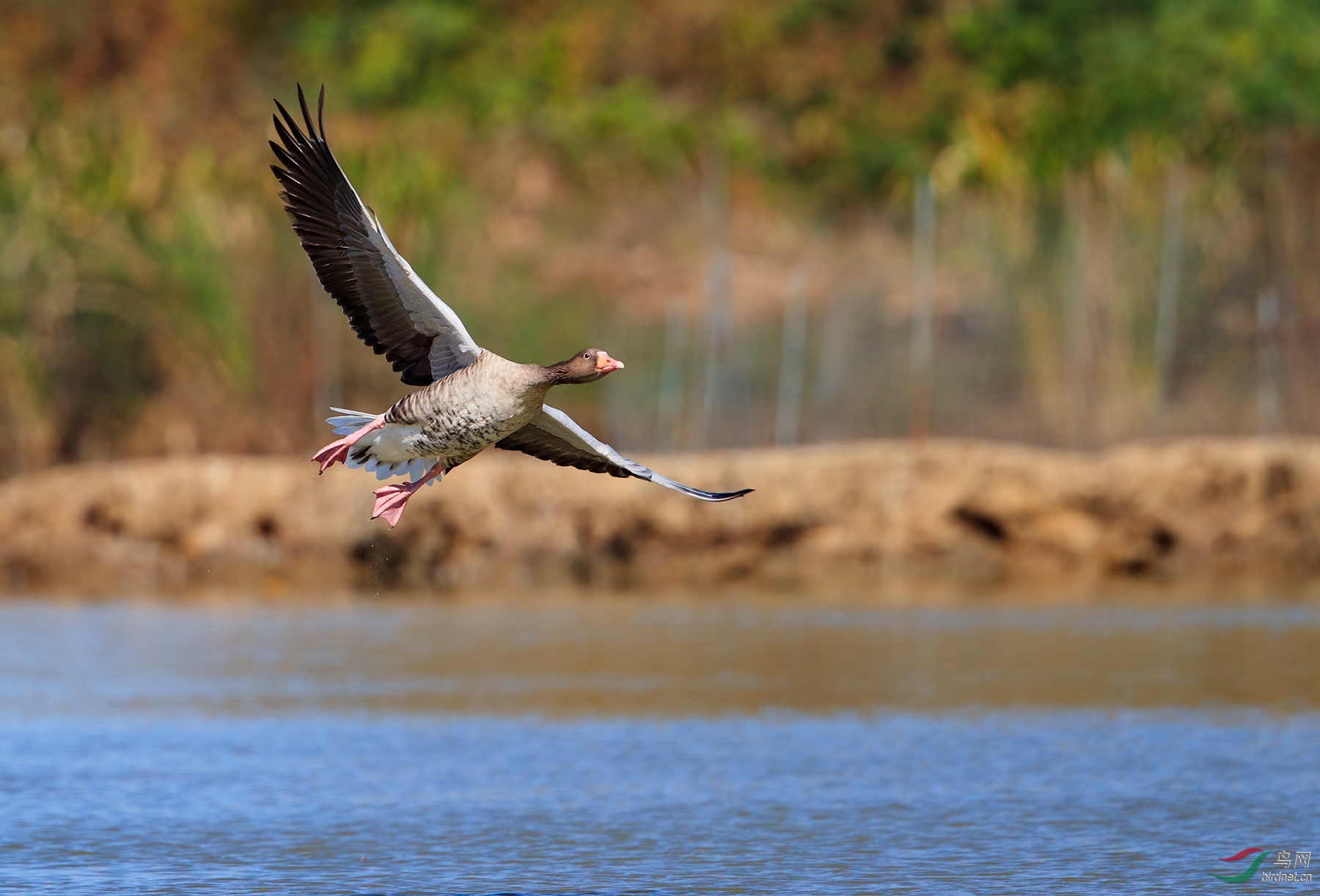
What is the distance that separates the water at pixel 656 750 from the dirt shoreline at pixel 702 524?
2933 mm

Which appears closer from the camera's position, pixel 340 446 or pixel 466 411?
pixel 466 411

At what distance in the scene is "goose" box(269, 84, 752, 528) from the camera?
303 inches

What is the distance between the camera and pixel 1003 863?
7.68 m

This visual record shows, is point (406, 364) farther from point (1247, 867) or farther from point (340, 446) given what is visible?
point (1247, 867)

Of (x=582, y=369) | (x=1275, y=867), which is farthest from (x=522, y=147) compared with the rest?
(x=1275, y=867)

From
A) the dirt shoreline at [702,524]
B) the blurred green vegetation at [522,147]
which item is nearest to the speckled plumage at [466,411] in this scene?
the dirt shoreline at [702,524]

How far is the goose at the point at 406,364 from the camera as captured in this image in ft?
25.2

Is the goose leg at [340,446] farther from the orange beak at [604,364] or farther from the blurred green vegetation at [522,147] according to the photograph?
the blurred green vegetation at [522,147]

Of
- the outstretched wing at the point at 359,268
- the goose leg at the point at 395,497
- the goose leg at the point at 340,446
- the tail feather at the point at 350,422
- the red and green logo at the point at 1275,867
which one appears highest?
the outstretched wing at the point at 359,268

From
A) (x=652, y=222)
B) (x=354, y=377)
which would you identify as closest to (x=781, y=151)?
(x=652, y=222)

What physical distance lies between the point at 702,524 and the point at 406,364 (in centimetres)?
1130

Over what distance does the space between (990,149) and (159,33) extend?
17.7 m

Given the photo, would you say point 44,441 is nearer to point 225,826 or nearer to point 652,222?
point 652,222

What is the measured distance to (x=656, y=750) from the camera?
33.9 ft
